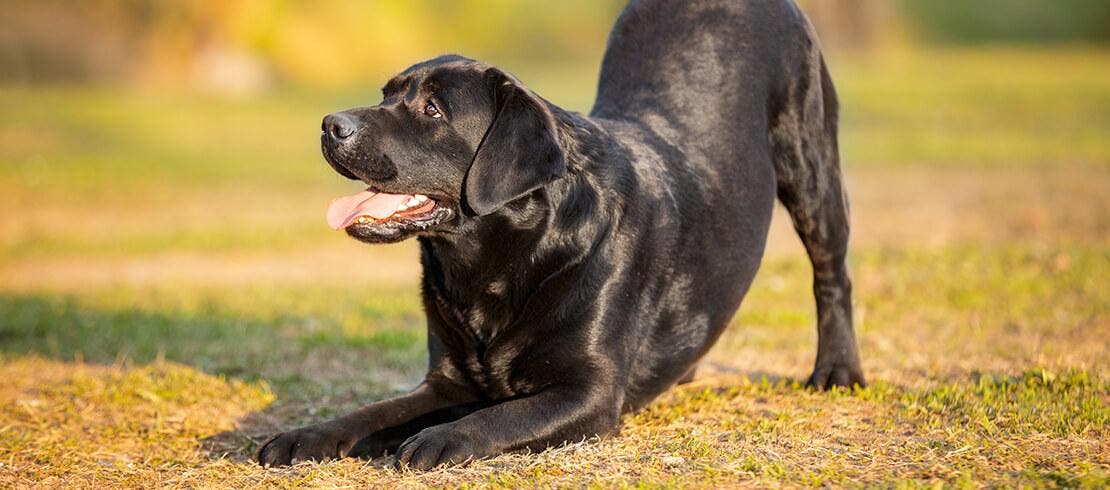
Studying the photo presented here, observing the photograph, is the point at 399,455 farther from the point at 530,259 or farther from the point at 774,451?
the point at 774,451

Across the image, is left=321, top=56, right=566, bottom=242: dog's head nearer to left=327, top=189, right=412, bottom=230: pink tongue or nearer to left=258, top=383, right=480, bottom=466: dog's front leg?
left=327, top=189, right=412, bottom=230: pink tongue

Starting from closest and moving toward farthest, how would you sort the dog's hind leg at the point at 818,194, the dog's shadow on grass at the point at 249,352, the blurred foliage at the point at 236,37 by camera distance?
the dog's shadow on grass at the point at 249,352 < the dog's hind leg at the point at 818,194 < the blurred foliage at the point at 236,37

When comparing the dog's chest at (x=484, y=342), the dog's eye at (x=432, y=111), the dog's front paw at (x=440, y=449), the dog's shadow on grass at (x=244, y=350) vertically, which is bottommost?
the dog's shadow on grass at (x=244, y=350)

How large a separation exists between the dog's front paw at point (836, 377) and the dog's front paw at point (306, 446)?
2436 mm

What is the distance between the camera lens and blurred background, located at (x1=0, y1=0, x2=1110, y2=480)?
24.7 feet

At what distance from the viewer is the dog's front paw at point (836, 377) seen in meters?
6.41

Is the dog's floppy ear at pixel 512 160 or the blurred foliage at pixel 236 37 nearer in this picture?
the dog's floppy ear at pixel 512 160

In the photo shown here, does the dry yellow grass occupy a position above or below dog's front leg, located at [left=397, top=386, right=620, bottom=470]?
below

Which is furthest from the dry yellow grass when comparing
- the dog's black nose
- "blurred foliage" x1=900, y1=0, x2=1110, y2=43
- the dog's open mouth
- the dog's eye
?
"blurred foliage" x1=900, y1=0, x2=1110, y2=43

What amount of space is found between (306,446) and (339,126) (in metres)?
1.27

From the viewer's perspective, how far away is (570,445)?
5059mm

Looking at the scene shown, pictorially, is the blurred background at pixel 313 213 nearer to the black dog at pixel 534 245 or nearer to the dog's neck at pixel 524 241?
the black dog at pixel 534 245

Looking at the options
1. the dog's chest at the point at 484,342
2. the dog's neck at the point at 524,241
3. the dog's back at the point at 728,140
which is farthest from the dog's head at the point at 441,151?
the dog's back at the point at 728,140

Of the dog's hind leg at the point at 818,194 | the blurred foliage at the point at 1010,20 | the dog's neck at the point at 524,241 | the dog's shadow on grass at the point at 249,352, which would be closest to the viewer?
the dog's neck at the point at 524,241
